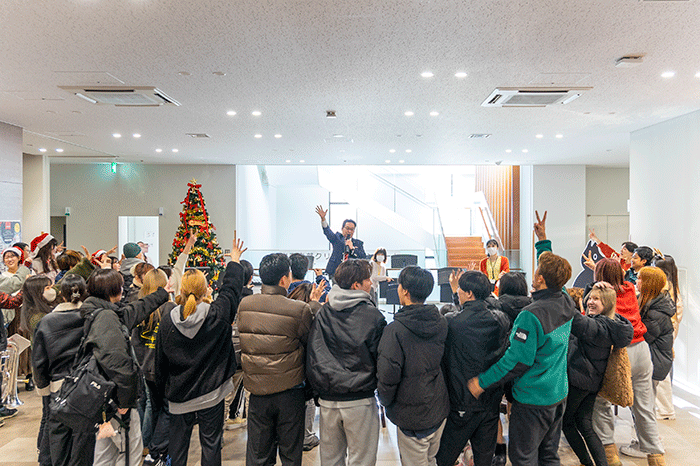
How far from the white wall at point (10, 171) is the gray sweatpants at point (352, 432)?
7.24 m

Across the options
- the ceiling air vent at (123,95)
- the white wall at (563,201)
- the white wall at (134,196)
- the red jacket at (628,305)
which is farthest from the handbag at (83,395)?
the white wall at (563,201)

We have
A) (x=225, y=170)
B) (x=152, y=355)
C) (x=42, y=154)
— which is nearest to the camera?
(x=152, y=355)

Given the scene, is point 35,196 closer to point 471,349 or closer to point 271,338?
point 271,338

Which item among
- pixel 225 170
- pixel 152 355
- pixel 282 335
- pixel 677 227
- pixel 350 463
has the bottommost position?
pixel 350 463

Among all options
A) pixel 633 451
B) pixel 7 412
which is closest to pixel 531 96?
pixel 633 451

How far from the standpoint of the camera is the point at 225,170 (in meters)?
13.1

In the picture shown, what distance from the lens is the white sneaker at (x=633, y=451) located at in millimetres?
4039

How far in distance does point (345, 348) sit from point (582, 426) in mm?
1995

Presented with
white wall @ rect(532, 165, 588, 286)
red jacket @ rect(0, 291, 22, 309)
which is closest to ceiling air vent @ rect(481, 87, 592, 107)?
red jacket @ rect(0, 291, 22, 309)

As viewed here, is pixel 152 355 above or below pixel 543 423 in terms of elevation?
above

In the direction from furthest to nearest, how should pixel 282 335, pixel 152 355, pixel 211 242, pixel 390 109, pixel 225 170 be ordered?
pixel 225 170, pixel 211 242, pixel 390 109, pixel 152 355, pixel 282 335

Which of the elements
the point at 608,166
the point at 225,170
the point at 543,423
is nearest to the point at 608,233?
the point at 608,166

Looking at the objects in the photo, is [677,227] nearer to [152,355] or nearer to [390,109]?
[390,109]

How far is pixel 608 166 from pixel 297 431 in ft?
42.7
